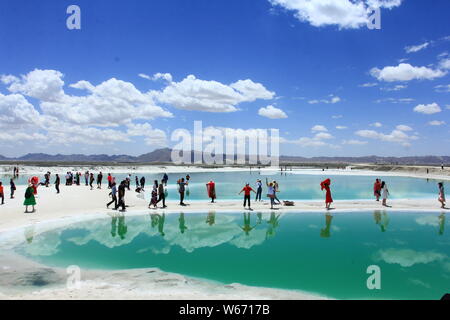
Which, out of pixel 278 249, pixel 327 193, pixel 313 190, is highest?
pixel 327 193

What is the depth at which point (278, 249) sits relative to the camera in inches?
442

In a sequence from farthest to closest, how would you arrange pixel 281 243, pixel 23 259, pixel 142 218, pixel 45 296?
pixel 142 218, pixel 281 243, pixel 23 259, pixel 45 296

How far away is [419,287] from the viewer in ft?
25.5

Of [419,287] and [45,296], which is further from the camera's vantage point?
[419,287]

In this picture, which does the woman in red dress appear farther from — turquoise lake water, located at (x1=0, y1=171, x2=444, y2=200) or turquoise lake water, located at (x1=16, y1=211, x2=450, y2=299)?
turquoise lake water, located at (x1=0, y1=171, x2=444, y2=200)

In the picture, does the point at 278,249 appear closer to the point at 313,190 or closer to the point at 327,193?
the point at 327,193

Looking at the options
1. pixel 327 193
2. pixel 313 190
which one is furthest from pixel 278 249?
pixel 313 190

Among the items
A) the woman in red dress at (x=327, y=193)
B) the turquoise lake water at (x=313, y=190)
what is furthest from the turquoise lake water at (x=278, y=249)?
the turquoise lake water at (x=313, y=190)

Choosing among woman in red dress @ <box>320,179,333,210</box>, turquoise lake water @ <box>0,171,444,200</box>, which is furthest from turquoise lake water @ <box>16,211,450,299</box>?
turquoise lake water @ <box>0,171,444,200</box>

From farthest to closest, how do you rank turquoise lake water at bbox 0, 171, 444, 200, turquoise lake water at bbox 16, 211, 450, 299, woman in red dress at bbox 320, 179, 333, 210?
turquoise lake water at bbox 0, 171, 444, 200, woman in red dress at bbox 320, 179, 333, 210, turquoise lake water at bbox 16, 211, 450, 299

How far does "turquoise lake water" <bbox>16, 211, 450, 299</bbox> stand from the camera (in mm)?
8227
